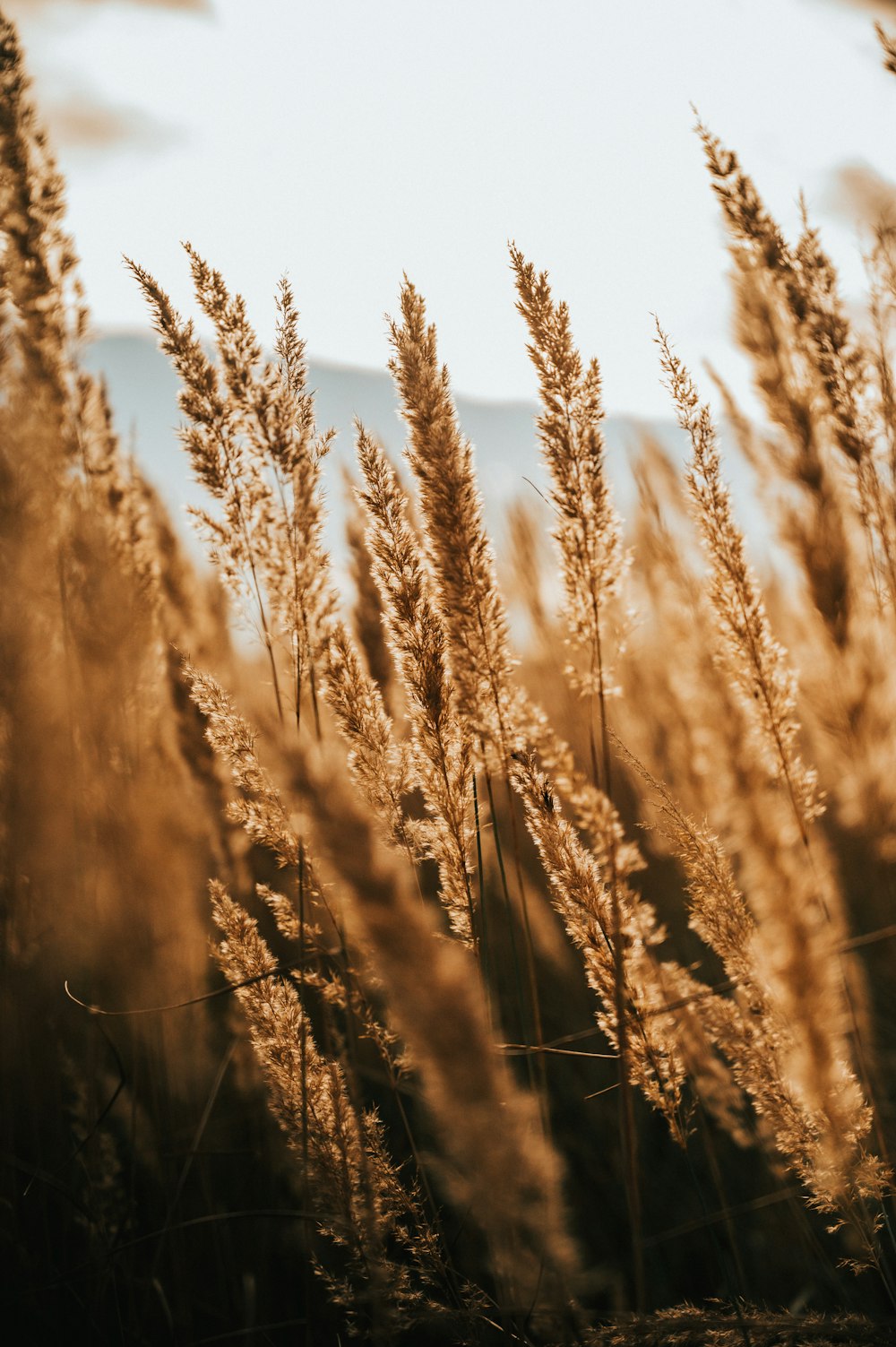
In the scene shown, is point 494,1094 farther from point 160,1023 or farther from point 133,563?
point 133,563

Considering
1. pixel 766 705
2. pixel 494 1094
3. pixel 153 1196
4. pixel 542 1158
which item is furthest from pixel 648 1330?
pixel 153 1196

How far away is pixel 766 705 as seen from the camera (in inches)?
56.7

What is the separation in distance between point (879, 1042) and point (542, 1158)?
2127mm

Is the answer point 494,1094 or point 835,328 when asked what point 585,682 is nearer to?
point 494,1094

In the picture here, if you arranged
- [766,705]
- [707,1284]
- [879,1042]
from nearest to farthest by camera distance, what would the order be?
1. [766,705]
2. [707,1284]
3. [879,1042]

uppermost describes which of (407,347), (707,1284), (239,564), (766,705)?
(407,347)

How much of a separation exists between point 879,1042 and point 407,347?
2551mm

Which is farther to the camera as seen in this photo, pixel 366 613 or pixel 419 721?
pixel 366 613

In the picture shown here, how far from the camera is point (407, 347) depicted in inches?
57.0

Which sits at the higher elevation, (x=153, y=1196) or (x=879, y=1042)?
(x=153, y=1196)

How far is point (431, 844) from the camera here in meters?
1.66

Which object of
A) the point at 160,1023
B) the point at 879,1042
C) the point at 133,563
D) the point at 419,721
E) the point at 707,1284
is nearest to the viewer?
the point at 419,721

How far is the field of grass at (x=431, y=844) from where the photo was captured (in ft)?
3.96

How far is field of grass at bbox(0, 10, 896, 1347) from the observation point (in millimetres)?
1208
